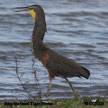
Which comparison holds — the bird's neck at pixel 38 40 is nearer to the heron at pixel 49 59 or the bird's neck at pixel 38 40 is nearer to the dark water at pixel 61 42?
the heron at pixel 49 59

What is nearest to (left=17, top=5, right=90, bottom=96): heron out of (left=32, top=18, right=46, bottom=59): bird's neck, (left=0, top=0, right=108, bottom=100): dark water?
(left=32, top=18, right=46, bottom=59): bird's neck

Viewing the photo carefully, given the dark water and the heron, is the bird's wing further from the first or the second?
the dark water

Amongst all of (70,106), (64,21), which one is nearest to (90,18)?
(64,21)

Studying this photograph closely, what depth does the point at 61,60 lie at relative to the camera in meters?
8.43

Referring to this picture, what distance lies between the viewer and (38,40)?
8.45 m

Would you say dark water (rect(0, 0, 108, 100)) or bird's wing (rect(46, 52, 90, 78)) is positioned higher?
bird's wing (rect(46, 52, 90, 78))

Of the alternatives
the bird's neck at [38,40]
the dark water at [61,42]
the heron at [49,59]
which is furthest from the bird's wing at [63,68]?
the dark water at [61,42]

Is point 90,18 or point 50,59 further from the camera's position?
point 90,18

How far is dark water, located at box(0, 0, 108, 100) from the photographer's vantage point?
10.4 m

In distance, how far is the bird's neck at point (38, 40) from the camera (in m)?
8.40

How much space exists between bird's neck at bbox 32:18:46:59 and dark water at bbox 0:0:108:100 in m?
1.34

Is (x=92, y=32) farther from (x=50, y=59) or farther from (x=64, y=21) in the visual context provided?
(x=50, y=59)

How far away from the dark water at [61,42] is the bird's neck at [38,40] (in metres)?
1.34

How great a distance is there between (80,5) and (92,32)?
15.3 feet
